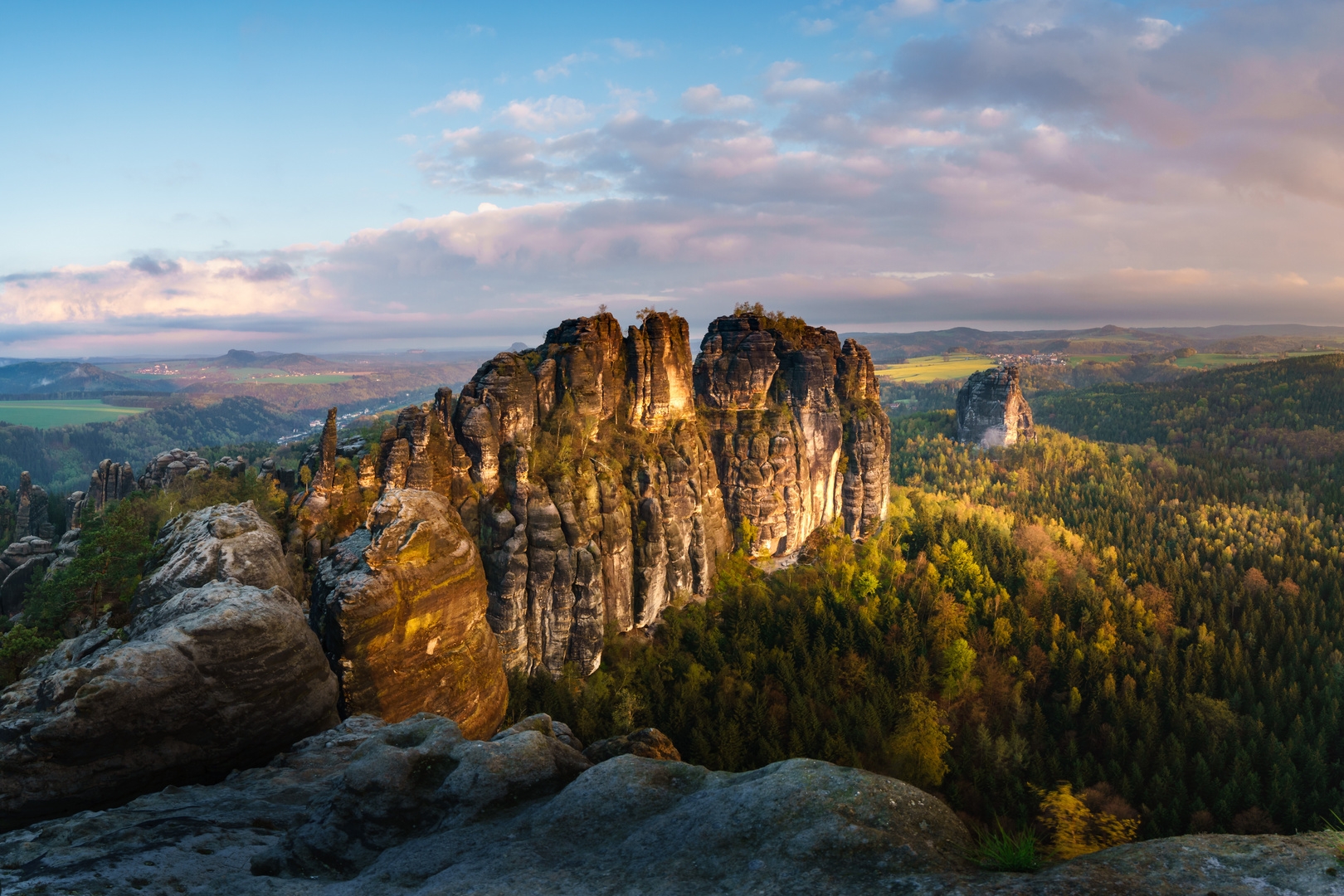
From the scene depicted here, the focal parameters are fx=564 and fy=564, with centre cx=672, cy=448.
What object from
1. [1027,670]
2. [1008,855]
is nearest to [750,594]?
[1027,670]

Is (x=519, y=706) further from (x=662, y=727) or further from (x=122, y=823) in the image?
(x=122, y=823)

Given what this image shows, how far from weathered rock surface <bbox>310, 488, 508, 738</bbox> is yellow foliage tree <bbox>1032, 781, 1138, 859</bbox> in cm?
3765

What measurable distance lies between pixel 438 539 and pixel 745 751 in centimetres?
3230

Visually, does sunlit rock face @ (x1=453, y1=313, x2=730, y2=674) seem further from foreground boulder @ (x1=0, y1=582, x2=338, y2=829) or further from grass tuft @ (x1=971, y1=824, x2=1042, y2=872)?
grass tuft @ (x1=971, y1=824, x2=1042, y2=872)

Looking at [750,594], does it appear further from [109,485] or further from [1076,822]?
[109,485]

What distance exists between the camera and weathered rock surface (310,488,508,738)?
27516 mm

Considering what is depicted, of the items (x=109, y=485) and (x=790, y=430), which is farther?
(x=790, y=430)

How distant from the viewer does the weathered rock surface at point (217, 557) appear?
24.5 metres

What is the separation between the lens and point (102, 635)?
876 inches

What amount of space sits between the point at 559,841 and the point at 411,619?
2130 cm

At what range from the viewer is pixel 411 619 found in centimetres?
3030

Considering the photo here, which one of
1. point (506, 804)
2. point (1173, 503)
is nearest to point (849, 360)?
point (1173, 503)

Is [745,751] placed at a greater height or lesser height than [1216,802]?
greater

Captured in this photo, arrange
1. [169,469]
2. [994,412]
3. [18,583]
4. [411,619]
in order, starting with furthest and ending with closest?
[994,412] < [169,469] < [18,583] < [411,619]
